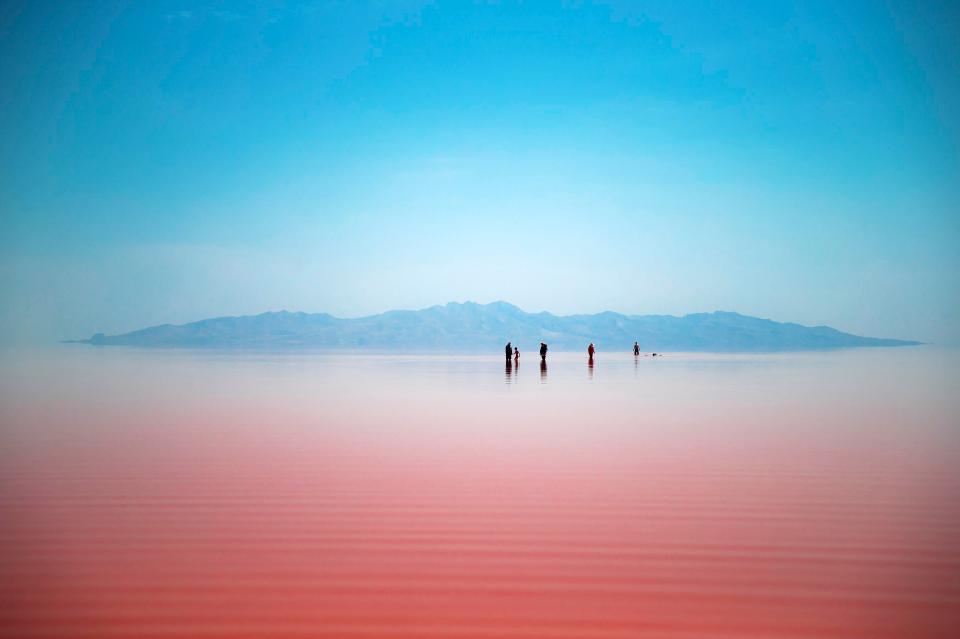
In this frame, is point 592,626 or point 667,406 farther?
point 667,406

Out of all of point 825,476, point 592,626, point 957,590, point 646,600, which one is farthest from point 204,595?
point 825,476

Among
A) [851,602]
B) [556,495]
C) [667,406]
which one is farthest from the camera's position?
[667,406]

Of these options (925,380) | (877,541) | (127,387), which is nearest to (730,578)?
(877,541)

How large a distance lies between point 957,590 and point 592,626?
2.73 m

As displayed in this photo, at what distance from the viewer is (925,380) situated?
85.7 ft

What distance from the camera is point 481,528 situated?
654 centimetres

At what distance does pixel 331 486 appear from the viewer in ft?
27.0

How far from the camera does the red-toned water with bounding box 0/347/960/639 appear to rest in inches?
185

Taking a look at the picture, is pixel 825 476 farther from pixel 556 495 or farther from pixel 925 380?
pixel 925 380

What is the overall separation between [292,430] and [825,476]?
27.8ft

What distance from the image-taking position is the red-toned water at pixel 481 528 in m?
4.70

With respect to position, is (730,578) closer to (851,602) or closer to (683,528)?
(851,602)

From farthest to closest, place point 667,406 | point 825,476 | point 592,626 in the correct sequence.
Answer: point 667,406 → point 825,476 → point 592,626

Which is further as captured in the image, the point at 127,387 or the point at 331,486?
the point at 127,387
